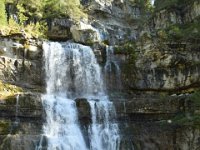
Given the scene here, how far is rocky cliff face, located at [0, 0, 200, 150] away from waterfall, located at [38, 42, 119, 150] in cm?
62

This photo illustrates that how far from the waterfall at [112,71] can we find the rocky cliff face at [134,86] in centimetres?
10

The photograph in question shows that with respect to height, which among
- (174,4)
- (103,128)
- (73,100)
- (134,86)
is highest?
(174,4)

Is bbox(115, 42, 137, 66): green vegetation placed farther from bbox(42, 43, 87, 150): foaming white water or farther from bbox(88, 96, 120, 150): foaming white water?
bbox(88, 96, 120, 150): foaming white water

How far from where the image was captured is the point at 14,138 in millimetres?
25344

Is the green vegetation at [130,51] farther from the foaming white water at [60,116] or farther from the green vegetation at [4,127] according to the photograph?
the green vegetation at [4,127]

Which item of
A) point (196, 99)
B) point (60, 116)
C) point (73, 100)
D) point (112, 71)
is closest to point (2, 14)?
point (112, 71)

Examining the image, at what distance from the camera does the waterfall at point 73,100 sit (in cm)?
2709

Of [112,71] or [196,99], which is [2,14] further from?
[196,99]

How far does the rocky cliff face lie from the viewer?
27031mm

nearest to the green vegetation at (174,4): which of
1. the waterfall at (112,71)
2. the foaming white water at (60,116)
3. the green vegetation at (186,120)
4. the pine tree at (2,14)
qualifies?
the waterfall at (112,71)

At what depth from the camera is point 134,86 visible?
34125 millimetres

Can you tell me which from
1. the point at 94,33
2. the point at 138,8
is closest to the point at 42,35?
the point at 94,33

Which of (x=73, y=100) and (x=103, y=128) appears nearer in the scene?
(x=103, y=128)

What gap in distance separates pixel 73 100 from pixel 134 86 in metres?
6.98
